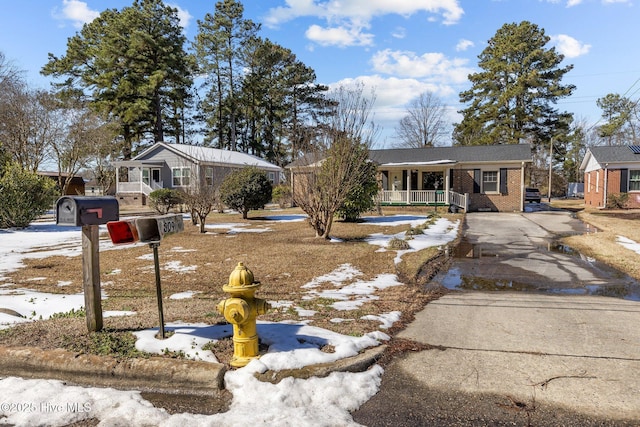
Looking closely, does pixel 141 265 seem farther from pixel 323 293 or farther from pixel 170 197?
pixel 170 197

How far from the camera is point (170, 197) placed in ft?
70.0

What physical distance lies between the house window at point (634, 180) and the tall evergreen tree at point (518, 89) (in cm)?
1590

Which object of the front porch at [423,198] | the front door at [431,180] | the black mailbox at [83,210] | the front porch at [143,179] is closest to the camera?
the black mailbox at [83,210]

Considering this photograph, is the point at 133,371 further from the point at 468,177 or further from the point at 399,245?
the point at 468,177

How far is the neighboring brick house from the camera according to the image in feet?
80.0

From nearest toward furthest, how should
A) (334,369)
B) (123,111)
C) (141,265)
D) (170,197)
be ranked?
(334,369) < (141,265) < (170,197) < (123,111)

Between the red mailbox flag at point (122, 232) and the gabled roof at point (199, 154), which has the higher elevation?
the gabled roof at point (199, 154)

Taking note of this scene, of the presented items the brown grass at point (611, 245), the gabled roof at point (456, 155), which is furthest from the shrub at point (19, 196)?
the brown grass at point (611, 245)

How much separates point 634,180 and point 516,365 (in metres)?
26.8

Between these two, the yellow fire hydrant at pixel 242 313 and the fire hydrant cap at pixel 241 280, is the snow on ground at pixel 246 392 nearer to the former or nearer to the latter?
the yellow fire hydrant at pixel 242 313

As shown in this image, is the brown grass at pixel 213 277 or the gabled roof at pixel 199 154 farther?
the gabled roof at pixel 199 154

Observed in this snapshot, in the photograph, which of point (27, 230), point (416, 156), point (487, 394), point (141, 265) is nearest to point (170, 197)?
point (27, 230)

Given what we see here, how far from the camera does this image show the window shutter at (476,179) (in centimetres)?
2509

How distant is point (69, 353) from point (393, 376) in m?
2.70
